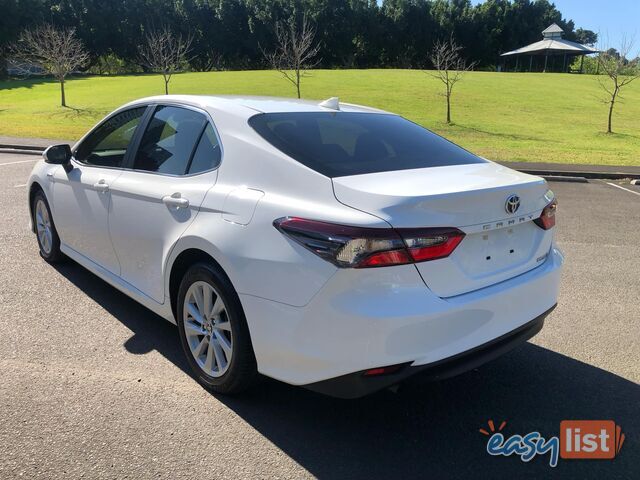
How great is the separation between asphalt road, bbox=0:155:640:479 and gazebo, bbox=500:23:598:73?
234ft

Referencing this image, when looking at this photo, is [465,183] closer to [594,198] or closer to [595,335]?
[595,335]

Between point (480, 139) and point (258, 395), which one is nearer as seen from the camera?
point (258, 395)

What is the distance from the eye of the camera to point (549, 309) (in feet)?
9.62

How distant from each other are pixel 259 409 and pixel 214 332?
0.48 meters

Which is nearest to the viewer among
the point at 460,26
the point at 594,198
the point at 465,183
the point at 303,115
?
the point at 465,183

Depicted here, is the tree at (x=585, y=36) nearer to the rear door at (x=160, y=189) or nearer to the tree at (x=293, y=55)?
the tree at (x=293, y=55)

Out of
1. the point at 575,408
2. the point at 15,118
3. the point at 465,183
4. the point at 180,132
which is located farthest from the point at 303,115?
the point at 15,118

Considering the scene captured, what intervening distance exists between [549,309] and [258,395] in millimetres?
1681

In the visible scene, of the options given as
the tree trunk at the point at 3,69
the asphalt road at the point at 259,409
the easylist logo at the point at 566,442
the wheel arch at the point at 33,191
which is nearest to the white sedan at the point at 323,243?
the asphalt road at the point at 259,409

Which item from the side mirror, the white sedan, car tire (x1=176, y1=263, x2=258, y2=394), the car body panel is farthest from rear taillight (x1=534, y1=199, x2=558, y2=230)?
the side mirror

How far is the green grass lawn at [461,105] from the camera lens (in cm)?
2139

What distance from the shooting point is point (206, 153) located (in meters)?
3.10

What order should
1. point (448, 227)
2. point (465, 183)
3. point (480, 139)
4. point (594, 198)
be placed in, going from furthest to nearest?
point (480, 139)
point (594, 198)
point (465, 183)
point (448, 227)

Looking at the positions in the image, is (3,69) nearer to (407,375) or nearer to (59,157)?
(59,157)
